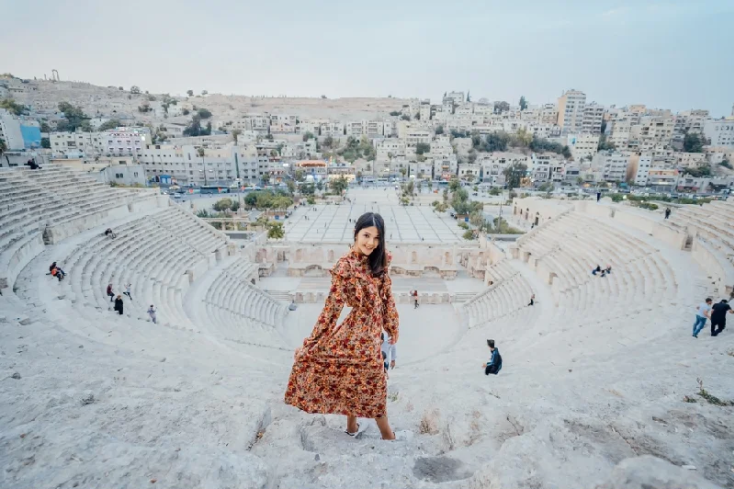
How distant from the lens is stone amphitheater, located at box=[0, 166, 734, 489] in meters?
2.27

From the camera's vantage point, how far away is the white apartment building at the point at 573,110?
88.1 m

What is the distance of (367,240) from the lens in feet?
9.23

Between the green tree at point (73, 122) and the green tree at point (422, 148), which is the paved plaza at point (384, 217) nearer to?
the green tree at point (422, 148)

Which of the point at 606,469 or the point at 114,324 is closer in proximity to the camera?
the point at 606,469

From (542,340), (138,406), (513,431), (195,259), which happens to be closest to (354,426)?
(513,431)

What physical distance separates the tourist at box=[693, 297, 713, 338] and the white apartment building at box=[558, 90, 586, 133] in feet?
313

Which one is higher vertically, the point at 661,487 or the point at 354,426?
the point at 661,487

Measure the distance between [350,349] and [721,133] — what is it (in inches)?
4155

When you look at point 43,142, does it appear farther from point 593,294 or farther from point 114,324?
point 593,294

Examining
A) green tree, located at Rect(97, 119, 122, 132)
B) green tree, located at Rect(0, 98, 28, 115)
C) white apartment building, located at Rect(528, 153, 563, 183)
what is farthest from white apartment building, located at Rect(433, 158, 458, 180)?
A: green tree, located at Rect(0, 98, 28, 115)

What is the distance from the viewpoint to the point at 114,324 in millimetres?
7672

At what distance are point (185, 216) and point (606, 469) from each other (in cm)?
1988

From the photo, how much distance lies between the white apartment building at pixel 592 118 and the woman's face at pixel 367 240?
103 m

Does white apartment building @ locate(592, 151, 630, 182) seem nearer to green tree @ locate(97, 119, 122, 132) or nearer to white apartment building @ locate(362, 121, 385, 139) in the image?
white apartment building @ locate(362, 121, 385, 139)
